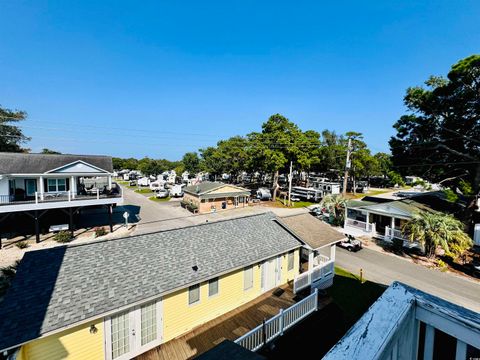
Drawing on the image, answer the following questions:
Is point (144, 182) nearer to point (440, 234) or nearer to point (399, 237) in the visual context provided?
point (399, 237)

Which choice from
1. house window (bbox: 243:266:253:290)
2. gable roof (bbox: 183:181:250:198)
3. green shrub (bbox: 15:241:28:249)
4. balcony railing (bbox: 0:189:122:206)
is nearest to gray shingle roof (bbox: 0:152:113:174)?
balcony railing (bbox: 0:189:122:206)

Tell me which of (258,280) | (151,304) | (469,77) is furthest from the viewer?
(469,77)

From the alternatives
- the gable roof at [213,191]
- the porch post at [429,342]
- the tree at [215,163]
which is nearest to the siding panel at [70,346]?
the porch post at [429,342]

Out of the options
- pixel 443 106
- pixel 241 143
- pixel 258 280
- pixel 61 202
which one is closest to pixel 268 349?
pixel 258 280

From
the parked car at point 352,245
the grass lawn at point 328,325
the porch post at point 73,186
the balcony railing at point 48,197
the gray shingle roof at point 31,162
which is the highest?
the gray shingle roof at point 31,162

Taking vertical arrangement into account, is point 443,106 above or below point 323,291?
above

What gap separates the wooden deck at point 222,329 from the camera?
334 inches

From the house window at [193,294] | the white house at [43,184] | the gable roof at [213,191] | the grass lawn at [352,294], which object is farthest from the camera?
the gable roof at [213,191]

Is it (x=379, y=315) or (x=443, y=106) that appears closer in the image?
(x=379, y=315)

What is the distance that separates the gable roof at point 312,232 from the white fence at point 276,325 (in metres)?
3.11

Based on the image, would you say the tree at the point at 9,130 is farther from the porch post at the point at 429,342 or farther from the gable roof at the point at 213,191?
the porch post at the point at 429,342

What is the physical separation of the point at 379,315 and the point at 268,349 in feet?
29.2

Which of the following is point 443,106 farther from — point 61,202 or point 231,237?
point 61,202

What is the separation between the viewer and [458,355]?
187 centimetres
